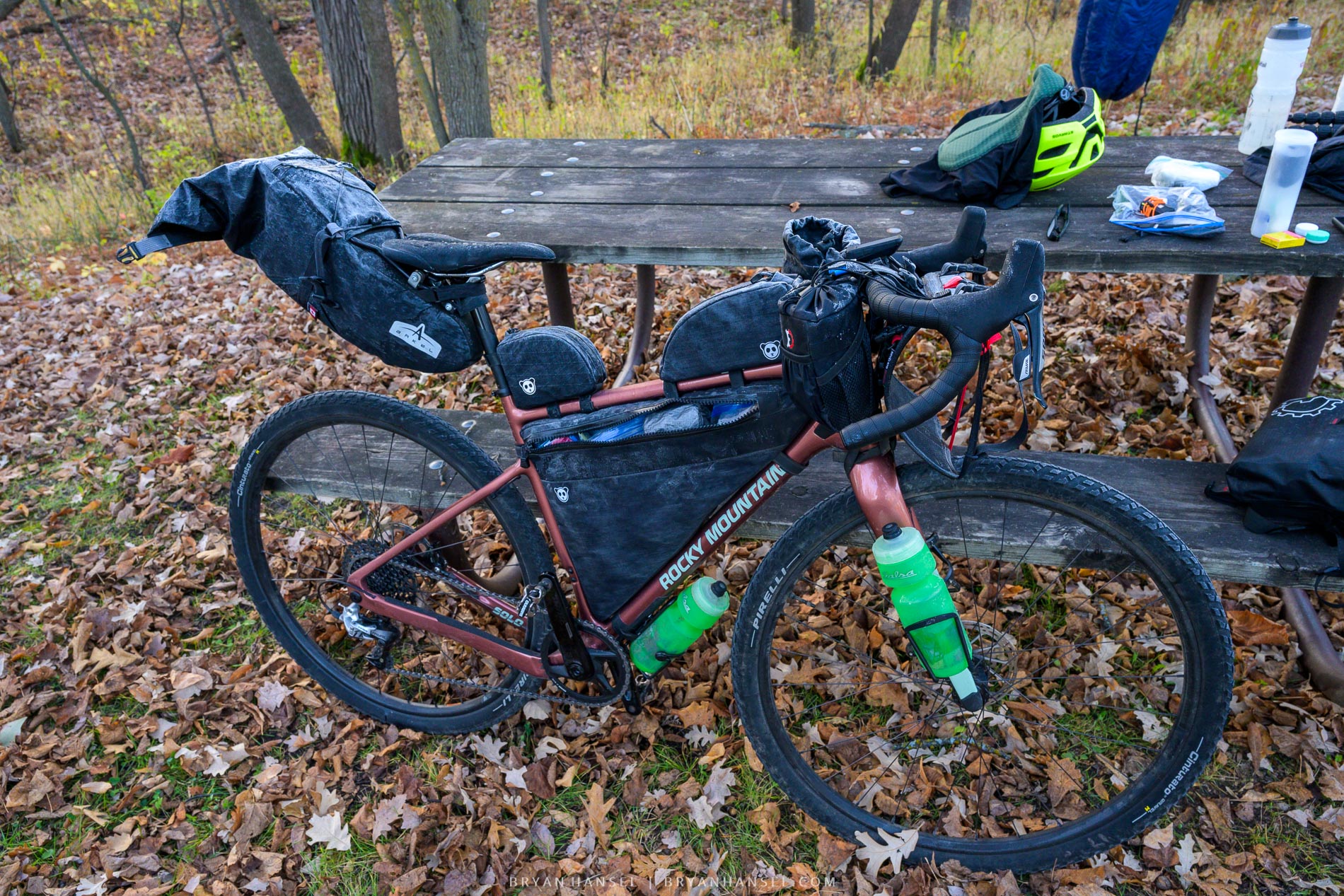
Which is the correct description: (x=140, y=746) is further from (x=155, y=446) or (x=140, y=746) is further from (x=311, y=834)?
(x=155, y=446)

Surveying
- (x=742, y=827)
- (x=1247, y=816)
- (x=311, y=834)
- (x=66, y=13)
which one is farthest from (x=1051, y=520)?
(x=66, y=13)

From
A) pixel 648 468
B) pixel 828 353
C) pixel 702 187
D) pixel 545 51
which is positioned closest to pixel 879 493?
pixel 828 353

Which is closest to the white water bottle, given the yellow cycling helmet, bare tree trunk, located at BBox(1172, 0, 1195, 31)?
the yellow cycling helmet

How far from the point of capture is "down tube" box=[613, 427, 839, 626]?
2.02 meters

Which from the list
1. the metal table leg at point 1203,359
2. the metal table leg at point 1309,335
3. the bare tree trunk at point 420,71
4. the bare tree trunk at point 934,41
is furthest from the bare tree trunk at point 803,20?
the metal table leg at point 1309,335

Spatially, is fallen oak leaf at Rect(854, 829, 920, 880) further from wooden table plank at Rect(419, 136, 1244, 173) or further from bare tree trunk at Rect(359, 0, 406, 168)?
bare tree trunk at Rect(359, 0, 406, 168)

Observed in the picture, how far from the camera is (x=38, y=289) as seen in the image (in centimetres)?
663

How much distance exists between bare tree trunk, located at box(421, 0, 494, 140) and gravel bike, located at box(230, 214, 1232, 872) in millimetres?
4716

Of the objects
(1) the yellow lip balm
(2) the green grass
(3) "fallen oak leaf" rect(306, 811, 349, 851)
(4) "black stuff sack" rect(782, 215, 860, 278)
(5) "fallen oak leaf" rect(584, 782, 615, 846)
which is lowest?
(2) the green grass

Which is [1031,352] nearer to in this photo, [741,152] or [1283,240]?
[1283,240]

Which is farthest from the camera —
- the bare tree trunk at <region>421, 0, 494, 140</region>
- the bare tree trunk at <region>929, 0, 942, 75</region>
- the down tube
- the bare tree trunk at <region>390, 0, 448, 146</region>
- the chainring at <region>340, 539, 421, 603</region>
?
the bare tree trunk at <region>929, 0, 942, 75</region>

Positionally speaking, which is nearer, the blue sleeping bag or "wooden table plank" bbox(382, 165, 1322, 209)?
"wooden table plank" bbox(382, 165, 1322, 209)

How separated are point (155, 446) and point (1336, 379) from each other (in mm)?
5640

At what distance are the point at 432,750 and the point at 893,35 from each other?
365 inches
